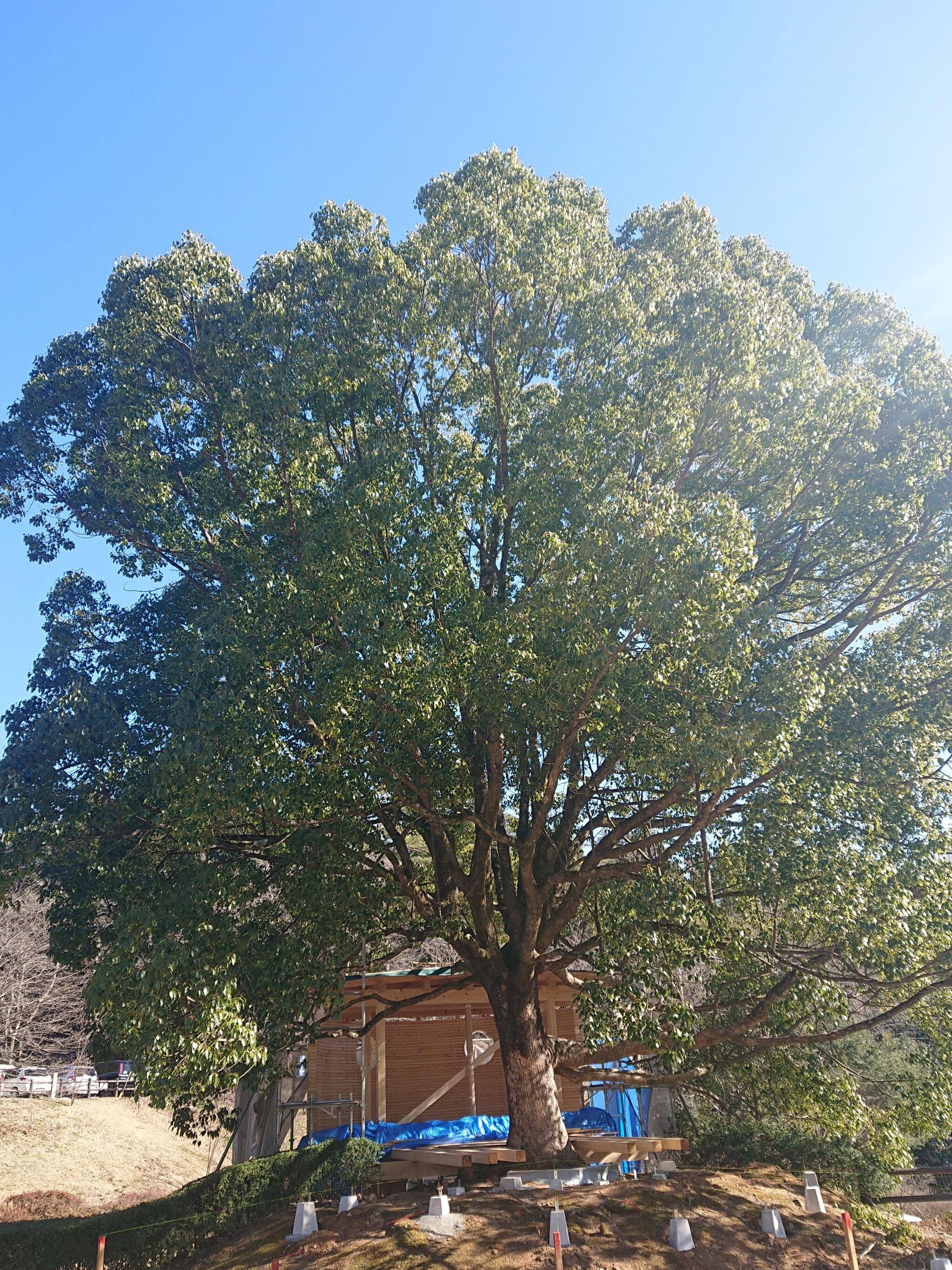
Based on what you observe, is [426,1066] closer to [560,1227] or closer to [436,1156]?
[436,1156]

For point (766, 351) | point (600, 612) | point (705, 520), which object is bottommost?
point (600, 612)

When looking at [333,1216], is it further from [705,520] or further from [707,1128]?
[705,520]

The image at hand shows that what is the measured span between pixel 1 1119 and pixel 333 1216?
19.1m

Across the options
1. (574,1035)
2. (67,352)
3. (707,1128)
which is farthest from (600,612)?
(574,1035)

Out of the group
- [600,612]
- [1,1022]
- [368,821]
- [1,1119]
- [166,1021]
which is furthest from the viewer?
[1,1022]

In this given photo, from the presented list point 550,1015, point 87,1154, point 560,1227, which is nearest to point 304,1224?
point 560,1227

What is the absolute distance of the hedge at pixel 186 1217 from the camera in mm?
10914

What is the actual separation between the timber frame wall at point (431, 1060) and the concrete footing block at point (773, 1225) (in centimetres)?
700

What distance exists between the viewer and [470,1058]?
53.1 ft

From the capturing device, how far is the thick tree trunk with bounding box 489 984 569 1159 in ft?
37.8

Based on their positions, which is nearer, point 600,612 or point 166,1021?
point 166,1021

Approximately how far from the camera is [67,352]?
41.4 feet

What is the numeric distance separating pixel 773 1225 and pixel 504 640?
7.50 meters

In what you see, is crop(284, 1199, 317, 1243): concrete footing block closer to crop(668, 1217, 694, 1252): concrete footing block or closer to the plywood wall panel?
crop(668, 1217, 694, 1252): concrete footing block
